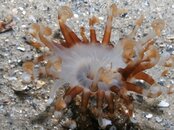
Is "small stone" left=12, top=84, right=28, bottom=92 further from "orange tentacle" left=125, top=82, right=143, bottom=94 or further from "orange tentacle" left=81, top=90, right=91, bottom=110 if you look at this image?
"orange tentacle" left=125, top=82, right=143, bottom=94

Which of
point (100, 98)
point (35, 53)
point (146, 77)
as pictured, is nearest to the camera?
point (100, 98)

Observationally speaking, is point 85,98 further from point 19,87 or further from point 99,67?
point 19,87

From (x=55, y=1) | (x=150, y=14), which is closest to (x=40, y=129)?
(x=55, y=1)

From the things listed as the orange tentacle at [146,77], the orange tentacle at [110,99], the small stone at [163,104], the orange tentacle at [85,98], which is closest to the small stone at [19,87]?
the orange tentacle at [85,98]

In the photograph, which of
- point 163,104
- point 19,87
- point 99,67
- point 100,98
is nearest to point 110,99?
point 100,98

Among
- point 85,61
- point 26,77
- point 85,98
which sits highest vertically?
point 85,61

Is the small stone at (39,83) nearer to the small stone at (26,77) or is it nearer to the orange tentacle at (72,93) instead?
the small stone at (26,77)

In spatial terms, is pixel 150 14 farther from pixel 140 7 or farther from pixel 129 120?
pixel 129 120

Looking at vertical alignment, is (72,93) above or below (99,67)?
below
